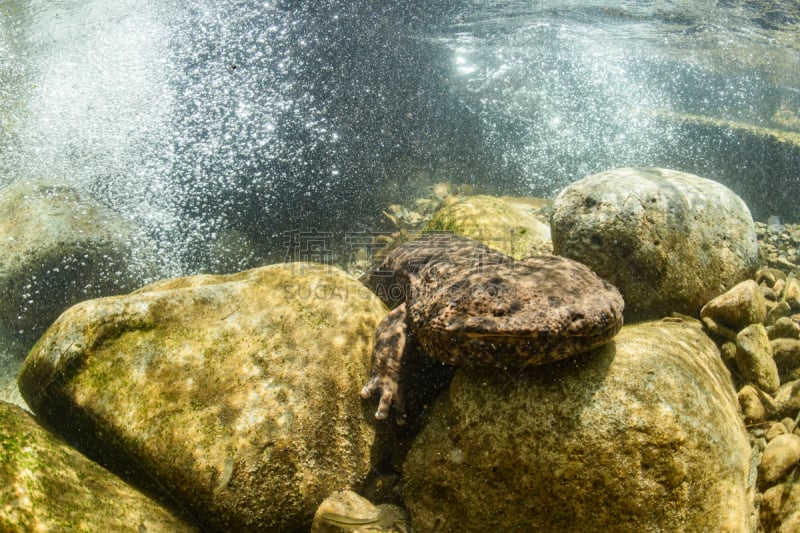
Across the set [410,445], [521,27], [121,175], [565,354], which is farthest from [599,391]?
[521,27]

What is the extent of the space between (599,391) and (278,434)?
2169 millimetres

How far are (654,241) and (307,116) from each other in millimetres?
6783

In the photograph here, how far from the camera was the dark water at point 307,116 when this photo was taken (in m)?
7.43

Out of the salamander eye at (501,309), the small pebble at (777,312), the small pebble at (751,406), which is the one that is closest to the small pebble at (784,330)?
the small pebble at (777,312)

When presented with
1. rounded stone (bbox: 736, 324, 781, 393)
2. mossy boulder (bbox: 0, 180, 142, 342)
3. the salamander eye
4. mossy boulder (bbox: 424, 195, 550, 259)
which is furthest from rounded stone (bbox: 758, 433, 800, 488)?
mossy boulder (bbox: 0, 180, 142, 342)

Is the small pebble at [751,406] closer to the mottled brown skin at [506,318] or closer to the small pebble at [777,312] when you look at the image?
the small pebble at [777,312]

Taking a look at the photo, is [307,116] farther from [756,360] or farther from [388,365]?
[756,360]

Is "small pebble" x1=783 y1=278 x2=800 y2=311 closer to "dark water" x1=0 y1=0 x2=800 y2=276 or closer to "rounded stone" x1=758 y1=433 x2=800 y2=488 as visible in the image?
"rounded stone" x1=758 y1=433 x2=800 y2=488

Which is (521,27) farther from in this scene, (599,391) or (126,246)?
(599,391)

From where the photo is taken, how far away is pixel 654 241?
158 inches

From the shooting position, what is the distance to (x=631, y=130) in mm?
10992

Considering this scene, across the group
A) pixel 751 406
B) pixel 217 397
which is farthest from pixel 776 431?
pixel 217 397

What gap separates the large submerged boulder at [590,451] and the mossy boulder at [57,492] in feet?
5.59

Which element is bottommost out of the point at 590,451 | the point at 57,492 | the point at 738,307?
the point at 738,307
